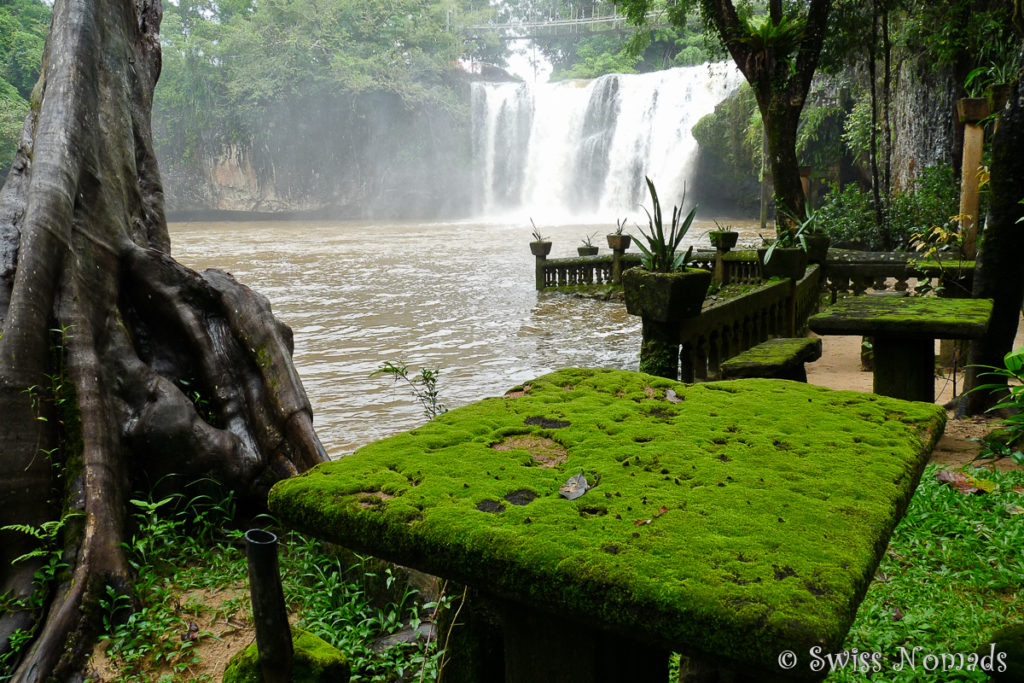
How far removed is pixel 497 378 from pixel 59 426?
6010mm

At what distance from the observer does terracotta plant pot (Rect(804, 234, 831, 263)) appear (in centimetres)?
939

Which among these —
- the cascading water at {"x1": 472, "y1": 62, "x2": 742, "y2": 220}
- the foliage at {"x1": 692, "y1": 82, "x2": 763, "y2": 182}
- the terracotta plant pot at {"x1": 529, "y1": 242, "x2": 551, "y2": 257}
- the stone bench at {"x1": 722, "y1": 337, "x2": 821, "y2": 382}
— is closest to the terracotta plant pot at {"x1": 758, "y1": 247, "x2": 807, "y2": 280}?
the stone bench at {"x1": 722, "y1": 337, "x2": 821, "y2": 382}

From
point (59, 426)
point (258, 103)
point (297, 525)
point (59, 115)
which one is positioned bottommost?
point (59, 426)

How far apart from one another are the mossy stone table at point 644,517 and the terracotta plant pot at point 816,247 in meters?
7.91

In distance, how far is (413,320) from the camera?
1379cm

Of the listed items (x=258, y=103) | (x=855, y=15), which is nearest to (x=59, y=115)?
(x=855, y=15)

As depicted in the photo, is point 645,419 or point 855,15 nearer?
point 645,419

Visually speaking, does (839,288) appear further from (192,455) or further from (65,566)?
(65,566)

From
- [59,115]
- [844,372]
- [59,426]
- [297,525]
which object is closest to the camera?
[297,525]

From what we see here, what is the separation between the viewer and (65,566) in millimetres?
3523

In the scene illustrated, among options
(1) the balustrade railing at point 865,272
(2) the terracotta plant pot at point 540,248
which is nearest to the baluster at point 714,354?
(1) the balustrade railing at point 865,272

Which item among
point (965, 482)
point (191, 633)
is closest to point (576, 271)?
point (965, 482)

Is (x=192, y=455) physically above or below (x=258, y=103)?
below

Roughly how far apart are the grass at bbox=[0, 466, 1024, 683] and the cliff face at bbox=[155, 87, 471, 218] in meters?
40.5
